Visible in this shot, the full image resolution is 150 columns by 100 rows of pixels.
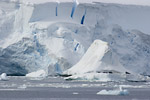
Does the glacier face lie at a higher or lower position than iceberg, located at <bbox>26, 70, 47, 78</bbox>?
higher

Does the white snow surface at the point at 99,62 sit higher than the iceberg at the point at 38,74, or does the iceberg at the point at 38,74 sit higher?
the white snow surface at the point at 99,62

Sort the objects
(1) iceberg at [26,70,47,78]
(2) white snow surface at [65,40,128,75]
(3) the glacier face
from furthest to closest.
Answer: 1. (3) the glacier face
2. (1) iceberg at [26,70,47,78]
3. (2) white snow surface at [65,40,128,75]

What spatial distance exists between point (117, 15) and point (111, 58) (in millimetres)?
16146

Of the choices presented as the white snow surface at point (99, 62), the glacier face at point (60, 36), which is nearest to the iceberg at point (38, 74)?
the glacier face at point (60, 36)

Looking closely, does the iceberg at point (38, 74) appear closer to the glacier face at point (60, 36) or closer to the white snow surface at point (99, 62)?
the glacier face at point (60, 36)

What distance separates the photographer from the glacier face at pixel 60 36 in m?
50.6

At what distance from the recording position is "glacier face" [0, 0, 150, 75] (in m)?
50.6

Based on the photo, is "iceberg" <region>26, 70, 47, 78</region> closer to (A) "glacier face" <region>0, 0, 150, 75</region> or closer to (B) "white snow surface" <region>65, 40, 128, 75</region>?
(A) "glacier face" <region>0, 0, 150, 75</region>

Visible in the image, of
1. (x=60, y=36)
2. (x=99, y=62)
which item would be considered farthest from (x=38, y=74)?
(x=99, y=62)

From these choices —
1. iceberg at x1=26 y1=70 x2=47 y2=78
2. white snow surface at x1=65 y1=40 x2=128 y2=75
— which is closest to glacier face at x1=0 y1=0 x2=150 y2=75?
iceberg at x1=26 y1=70 x2=47 y2=78

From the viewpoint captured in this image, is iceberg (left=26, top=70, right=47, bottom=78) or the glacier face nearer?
iceberg (left=26, top=70, right=47, bottom=78)

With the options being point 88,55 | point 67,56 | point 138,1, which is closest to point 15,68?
point 67,56

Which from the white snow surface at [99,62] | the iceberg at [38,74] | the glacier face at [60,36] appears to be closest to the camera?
the white snow surface at [99,62]

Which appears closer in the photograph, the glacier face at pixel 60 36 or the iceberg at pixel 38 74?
the iceberg at pixel 38 74
